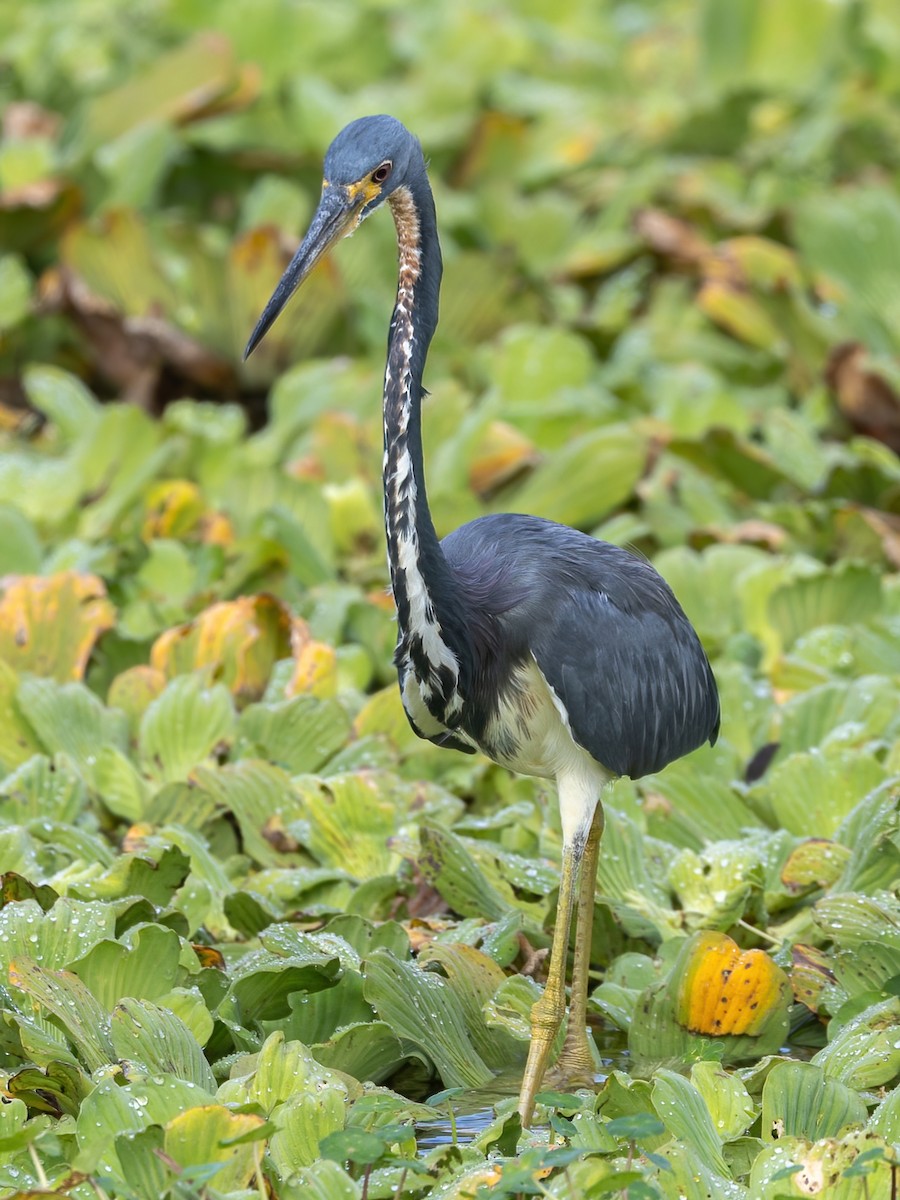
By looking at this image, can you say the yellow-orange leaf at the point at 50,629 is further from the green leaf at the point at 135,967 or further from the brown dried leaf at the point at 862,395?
the brown dried leaf at the point at 862,395

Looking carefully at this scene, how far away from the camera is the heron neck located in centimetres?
314

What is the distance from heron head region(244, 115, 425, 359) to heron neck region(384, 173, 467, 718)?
2.4 inches

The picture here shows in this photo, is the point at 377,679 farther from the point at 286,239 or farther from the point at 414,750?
the point at 286,239

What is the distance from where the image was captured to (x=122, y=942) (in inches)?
125

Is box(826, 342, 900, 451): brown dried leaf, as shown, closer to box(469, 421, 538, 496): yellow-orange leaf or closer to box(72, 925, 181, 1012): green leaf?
box(469, 421, 538, 496): yellow-orange leaf

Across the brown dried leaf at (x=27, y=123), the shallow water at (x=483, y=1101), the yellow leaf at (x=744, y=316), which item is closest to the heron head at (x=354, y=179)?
the shallow water at (x=483, y=1101)

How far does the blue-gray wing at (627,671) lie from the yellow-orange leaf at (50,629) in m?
1.68

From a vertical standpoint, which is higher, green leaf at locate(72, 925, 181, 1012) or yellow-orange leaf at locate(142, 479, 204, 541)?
green leaf at locate(72, 925, 181, 1012)

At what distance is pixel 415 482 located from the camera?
3.16m

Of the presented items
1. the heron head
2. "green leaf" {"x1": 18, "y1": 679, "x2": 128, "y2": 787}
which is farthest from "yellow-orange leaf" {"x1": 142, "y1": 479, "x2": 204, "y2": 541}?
the heron head

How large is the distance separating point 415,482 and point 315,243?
0.44m

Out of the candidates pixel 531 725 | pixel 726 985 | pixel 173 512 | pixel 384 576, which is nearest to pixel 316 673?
pixel 384 576

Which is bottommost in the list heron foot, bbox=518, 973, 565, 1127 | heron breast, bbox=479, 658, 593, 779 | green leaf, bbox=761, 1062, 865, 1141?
heron foot, bbox=518, 973, 565, 1127

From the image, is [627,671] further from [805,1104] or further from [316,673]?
[316,673]
